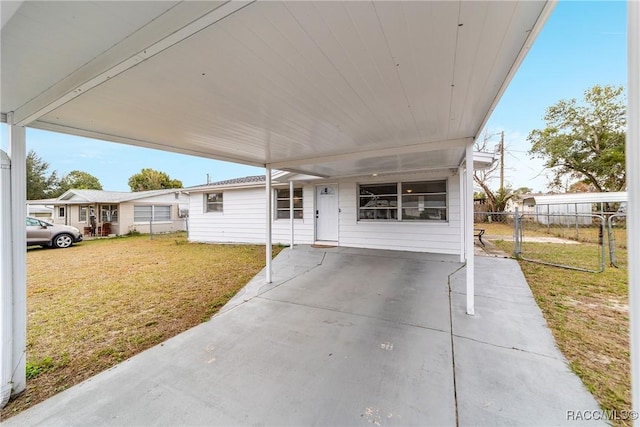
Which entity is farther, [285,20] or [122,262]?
[122,262]

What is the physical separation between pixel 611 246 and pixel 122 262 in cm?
1317

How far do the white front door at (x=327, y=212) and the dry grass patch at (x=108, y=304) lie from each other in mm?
2450

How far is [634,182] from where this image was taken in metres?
0.74

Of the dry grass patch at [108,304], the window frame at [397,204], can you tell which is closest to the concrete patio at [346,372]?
the dry grass patch at [108,304]

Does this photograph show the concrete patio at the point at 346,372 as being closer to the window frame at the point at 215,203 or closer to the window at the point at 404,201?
the window at the point at 404,201

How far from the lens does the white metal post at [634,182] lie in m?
0.73

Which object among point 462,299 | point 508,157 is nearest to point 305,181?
point 462,299

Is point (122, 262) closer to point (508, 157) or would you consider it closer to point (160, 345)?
point (160, 345)

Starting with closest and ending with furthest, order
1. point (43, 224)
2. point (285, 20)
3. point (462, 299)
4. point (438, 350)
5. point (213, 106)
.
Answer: point (285, 20) < point (213, 106) < point (438, 350) < point (462, 299) < point (43, 224)

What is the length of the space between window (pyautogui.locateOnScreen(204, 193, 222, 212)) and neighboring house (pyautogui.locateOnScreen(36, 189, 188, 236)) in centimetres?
406

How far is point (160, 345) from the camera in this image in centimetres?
294

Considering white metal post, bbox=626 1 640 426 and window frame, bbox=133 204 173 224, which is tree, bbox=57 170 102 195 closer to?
window frame, bbox=133 204 173 224

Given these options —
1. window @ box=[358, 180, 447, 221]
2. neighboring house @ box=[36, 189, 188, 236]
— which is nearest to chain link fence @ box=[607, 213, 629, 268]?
window @ box=[358, 180, 447, 221]

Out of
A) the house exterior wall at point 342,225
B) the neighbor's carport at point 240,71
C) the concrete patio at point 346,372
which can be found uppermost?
the neighbor's carport at point 240,71
